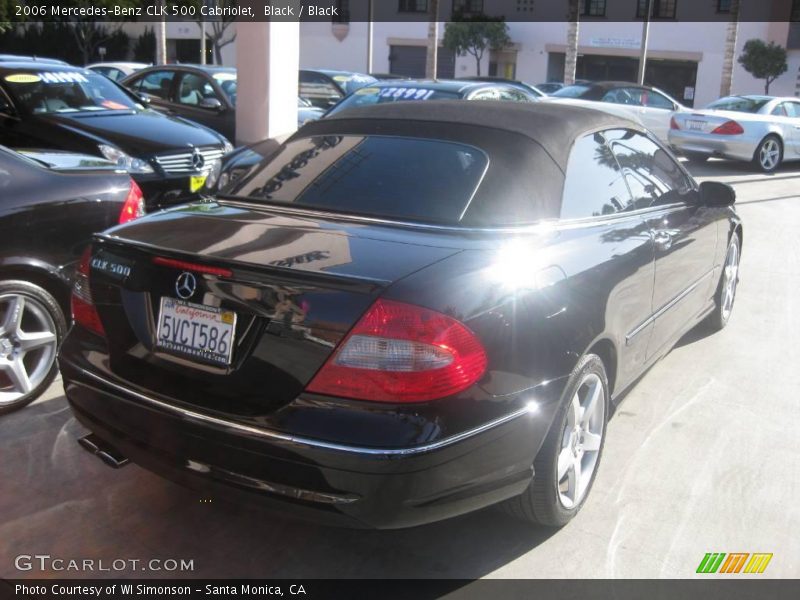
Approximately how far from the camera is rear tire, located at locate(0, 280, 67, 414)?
4016 mm

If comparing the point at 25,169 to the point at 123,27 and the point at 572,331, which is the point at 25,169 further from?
the point at 123,27

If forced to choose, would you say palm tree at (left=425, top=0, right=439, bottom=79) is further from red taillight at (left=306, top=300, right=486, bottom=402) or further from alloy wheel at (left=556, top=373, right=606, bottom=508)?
red taillight at (left=306, top=300, right=486, bottom=402)

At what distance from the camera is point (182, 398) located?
2703 mm

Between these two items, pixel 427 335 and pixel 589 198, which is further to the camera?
pixel 589 198

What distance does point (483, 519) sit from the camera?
331 centimetres

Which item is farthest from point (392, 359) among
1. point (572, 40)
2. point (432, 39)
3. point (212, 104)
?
point (432, 39)

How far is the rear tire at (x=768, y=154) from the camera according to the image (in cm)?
1440

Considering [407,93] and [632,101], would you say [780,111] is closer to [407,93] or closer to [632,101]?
[632,101]

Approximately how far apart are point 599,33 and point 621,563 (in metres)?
39.3

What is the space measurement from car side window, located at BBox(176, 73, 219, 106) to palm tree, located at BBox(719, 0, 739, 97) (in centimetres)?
2785

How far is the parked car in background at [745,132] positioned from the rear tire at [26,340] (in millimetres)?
12688

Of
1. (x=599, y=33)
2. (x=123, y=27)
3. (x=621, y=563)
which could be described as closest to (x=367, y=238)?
(x=621, y=563)

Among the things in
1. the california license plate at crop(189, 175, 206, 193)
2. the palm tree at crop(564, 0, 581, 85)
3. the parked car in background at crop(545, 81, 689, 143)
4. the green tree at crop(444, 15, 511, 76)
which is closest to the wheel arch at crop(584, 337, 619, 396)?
the california license plate at crop(189, 175, 206, 193)

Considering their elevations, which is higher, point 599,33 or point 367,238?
point 599,33
